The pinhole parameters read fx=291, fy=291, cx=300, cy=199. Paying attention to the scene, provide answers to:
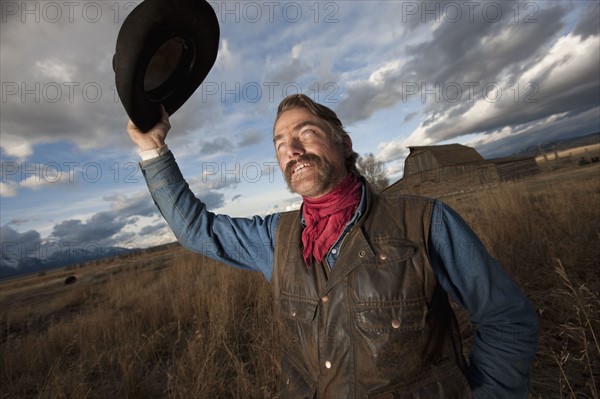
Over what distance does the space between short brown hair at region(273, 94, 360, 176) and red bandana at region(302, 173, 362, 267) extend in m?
0.33

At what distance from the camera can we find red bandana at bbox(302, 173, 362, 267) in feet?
4.82

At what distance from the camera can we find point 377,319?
121 cm

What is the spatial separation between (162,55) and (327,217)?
1198 mm

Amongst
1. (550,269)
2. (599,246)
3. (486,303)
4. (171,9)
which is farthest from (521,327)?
(599,246)

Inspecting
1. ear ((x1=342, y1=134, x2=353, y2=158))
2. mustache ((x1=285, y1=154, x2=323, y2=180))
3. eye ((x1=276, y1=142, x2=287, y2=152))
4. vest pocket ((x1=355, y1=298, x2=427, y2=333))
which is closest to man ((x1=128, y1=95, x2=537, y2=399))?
vest pocket ((x1=355, y1=298, x2=427, y2=333))

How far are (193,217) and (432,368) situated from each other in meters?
1.40

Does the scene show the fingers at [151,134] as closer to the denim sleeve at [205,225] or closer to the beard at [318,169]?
the denim sleeve at [205,225]

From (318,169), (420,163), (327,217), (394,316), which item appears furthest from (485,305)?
(420,163)

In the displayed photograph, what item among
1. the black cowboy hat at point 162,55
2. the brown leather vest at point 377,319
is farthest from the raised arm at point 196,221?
the brown leather vest at point 377,319

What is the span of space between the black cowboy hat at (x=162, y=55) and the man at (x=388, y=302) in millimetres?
167

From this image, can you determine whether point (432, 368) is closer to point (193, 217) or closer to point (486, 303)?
point (486, 303)

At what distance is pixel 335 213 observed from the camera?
1547 millimetres

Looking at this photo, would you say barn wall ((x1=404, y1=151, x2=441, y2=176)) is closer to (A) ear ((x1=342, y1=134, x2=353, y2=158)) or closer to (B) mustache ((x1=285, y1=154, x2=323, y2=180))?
(A) ear ((x1=342, y1=134, x2=353, y2=158))

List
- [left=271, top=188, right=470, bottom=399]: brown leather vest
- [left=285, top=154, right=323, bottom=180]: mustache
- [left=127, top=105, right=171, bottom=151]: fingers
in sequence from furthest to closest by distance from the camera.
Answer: [left=285, top=154, right=323, bottom=180]: mustache → [left=127, top=105, right=171, bottom=151]: fingers → [left=271, top=188, right=470, bottom=399]: brown leather vest
